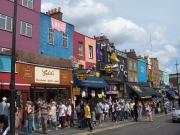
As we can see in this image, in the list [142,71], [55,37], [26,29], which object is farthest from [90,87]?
[142,71]

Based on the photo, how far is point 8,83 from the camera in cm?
2420

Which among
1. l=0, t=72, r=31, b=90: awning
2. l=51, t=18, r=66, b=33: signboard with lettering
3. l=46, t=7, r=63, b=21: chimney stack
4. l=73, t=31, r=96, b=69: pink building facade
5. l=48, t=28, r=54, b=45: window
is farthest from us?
l=73, t=31, r=96, b=69: pink building facade

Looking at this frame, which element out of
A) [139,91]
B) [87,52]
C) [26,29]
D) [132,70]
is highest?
[26,29]

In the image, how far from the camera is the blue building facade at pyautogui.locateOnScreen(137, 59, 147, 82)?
179 feet

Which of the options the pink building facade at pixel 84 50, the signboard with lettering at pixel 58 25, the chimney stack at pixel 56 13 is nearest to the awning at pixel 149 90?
the pink building facade at pixel 84 50

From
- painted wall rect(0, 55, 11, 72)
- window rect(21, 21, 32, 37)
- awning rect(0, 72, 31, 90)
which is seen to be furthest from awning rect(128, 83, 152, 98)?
painted wall rect(0, 55, 11, 72)

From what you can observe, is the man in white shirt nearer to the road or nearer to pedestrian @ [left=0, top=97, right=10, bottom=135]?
the road

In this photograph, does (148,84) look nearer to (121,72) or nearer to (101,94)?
(121,72)

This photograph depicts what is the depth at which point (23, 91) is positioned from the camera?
25484 mm

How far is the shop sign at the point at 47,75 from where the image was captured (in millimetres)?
27234

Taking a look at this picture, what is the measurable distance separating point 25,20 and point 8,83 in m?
8.38

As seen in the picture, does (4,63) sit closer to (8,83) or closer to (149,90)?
(8,83)

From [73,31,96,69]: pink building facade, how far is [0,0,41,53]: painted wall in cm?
588

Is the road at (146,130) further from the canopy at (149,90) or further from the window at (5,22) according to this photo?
the canopy at (149,90)
